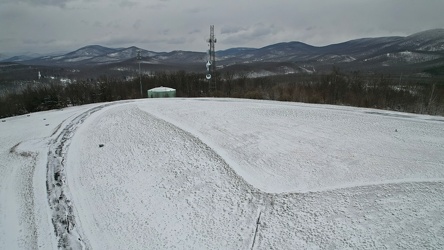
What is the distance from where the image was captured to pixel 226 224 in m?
7.55

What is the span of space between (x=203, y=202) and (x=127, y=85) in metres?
49.8

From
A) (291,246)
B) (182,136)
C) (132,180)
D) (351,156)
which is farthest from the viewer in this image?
(182,136)

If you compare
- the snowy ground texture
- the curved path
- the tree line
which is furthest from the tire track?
the tree line

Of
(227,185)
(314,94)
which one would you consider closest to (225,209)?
(227,185)

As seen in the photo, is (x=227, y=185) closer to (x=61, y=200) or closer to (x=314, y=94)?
(x=61, y=200)

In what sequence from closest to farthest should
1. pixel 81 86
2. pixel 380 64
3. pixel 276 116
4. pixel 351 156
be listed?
pixel 351 156, pixel 276 116, pixel 81 86, pixel 380 64

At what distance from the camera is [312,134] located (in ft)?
45.2

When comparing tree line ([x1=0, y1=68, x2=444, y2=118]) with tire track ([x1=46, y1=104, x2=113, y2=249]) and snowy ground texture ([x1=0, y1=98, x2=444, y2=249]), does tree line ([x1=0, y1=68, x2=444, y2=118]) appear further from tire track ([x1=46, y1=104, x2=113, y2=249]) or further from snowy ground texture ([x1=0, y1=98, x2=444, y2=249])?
tire track ([x1=46, y1=104, x2=113, y2=249])

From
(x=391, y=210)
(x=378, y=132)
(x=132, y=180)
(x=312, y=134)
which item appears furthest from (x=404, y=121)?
(x=132, y=180)

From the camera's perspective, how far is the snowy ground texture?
700 centimetres

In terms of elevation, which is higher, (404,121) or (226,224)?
(404,121)

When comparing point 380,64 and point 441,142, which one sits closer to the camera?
point 441,142

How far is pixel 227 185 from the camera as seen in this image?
9.26 meters

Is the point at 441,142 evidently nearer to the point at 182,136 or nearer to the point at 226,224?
the point at 226,224
